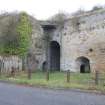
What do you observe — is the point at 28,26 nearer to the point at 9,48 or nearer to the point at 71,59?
the point at 9,48

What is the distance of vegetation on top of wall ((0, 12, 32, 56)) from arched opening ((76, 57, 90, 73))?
21.3ft

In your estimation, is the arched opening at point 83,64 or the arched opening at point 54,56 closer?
the arched opening at point 83,64

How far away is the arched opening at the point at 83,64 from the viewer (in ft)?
115

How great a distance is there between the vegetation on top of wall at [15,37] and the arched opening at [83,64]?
648 centimetres

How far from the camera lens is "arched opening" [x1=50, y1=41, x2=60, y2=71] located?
132 feet

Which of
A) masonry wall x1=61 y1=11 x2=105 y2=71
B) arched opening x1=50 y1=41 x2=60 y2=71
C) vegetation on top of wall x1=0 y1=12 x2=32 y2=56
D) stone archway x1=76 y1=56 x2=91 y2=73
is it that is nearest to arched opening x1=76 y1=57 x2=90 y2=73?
stone archway x1=76 y1=56 x2=91 y2=73

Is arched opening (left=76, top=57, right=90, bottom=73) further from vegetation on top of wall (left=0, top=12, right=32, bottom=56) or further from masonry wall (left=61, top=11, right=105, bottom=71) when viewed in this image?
vegetation on top of wall (left=0, top=12, right=32, bottom=56)

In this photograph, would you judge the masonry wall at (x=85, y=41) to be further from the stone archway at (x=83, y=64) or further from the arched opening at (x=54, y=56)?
the arched opening at (x=54, y=56)

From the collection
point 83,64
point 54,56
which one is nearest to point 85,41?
point 83,64

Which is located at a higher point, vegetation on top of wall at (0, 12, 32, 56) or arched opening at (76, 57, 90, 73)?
vegetation on top of wall at (0, 12, 32, 56)

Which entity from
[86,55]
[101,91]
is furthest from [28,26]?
[101,91]

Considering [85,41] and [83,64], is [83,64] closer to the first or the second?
[83,64]

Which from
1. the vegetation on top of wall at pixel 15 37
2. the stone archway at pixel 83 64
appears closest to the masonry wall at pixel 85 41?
the stone archway at pixel 83 64

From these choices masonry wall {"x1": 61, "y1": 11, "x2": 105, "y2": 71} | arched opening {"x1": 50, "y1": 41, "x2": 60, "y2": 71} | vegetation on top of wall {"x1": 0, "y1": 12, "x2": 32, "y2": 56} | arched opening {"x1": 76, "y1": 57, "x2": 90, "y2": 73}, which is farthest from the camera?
arched opening {"x1": 50, "y1": 41, "x2": 60, "y2": 71}
